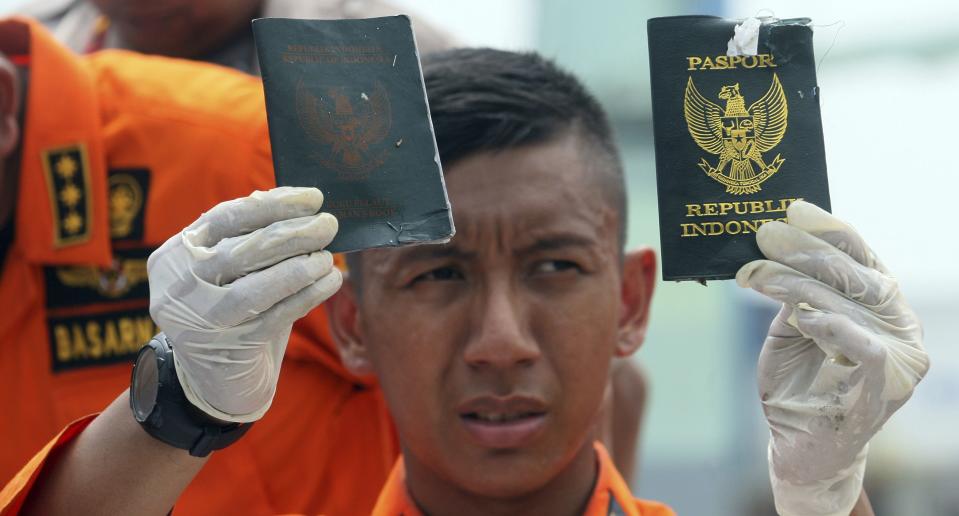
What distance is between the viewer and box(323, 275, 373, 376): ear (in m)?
2.88

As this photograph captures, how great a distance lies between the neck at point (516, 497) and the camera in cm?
270

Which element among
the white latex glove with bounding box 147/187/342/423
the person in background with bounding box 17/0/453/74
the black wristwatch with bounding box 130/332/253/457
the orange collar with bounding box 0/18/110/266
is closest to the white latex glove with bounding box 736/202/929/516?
the white latex glove with bounding box 147/187/342/423

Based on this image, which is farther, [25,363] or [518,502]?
[25,363]

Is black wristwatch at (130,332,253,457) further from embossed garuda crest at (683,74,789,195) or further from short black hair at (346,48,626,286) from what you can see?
embossed garuda crest at (683,74,789,195)

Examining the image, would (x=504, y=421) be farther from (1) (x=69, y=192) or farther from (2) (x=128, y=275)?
(1) (x=69, y=192)

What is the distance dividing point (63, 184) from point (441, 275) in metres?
1.24

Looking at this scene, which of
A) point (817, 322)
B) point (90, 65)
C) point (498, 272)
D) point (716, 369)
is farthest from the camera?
point (716, 369)

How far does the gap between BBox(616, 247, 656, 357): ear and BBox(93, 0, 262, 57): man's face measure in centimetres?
149

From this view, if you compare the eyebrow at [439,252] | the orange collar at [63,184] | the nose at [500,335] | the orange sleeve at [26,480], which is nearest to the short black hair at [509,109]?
the eyebrow at [439,252]

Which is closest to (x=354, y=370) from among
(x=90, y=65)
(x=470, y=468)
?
(x=470, y=468)

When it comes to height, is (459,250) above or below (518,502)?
above

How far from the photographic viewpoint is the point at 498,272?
2.56 meters

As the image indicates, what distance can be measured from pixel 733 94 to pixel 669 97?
4.3 inches

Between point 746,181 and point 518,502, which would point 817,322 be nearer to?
point 746,181
